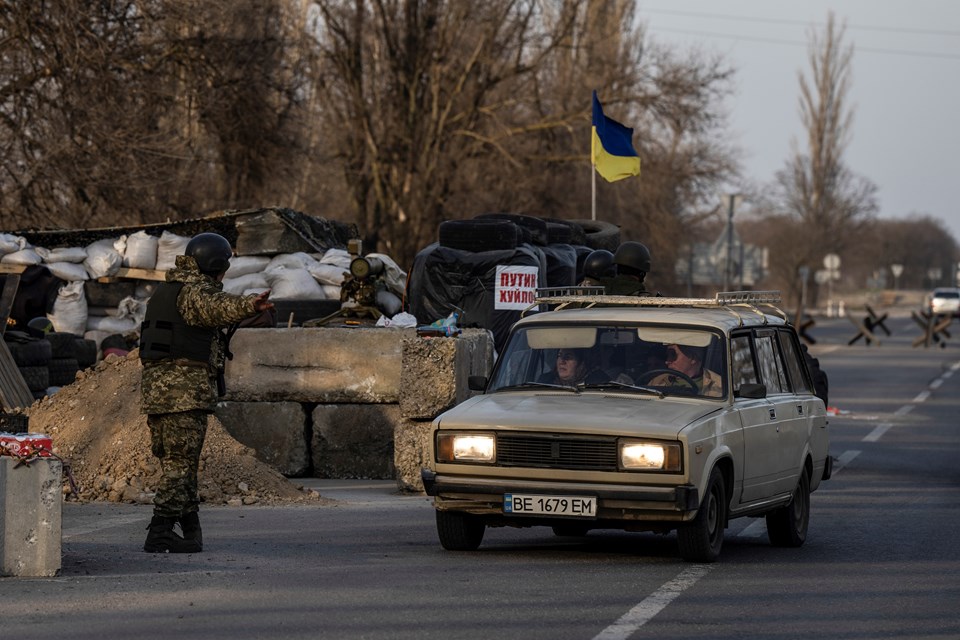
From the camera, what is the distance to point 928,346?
5300 cm

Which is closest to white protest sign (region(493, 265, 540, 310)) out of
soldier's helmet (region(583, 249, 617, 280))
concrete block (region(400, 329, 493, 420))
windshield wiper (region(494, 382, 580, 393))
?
soldier's helmet (region(583, 249, 617, 280))

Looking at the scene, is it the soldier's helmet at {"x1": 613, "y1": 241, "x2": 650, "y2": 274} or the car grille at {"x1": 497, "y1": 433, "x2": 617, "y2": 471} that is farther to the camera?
the soldier's helmet at {"x1": 613, "y1": 241, "x2": 650, "y2": 274}

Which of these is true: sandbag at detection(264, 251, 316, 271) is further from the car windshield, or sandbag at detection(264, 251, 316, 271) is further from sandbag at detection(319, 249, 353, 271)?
the car windshield

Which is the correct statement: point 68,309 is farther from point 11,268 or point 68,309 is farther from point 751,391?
point 751,391

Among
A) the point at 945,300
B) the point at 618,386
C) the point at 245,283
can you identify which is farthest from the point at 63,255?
the point at 945,300

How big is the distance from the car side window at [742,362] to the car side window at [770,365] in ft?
0.49

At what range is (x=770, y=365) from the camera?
11008mm

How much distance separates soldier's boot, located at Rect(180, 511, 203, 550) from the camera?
9719mm

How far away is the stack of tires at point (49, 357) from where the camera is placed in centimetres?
1747

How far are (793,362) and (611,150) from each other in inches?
513

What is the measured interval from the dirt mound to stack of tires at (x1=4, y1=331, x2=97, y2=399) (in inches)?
100

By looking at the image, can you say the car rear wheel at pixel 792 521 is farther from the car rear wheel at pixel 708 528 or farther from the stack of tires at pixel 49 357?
the stack of tires at pixel 49 357

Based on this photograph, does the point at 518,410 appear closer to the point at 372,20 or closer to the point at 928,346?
the point at 372,20

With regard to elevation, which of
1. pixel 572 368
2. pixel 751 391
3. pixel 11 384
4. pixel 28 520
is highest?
pixel 572 368
